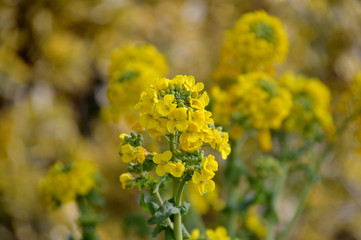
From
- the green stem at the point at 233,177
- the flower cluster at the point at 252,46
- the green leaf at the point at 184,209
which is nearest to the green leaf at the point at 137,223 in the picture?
the green stem at the point at 233,177

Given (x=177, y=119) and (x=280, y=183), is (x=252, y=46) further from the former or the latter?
(x=177, y=119)

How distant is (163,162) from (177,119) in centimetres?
A: 8

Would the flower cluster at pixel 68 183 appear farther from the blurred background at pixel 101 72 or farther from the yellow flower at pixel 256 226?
the blurred background at pixel 101 72

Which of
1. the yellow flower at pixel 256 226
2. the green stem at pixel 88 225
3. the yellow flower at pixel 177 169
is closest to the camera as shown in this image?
the yellow flower at pixel 177 169

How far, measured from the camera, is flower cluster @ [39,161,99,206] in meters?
1.19

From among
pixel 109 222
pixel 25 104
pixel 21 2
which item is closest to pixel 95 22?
pixel 21 2

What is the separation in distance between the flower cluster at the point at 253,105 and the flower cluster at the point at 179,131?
A: 0.49 m

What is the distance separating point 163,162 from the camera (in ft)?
2.28

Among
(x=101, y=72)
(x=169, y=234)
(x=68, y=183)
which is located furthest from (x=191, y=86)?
(x=101, y=72)

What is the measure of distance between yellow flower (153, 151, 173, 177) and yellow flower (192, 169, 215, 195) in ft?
0.18

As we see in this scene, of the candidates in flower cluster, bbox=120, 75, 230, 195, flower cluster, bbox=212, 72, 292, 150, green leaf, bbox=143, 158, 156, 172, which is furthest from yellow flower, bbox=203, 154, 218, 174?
flower cluster, bbox=212, 72, 292, 150

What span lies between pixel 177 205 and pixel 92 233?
512mm

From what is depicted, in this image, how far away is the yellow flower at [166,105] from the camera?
0.69 m

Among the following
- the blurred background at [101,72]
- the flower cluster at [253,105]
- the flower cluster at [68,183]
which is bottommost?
the flower cluster at [68,183]
